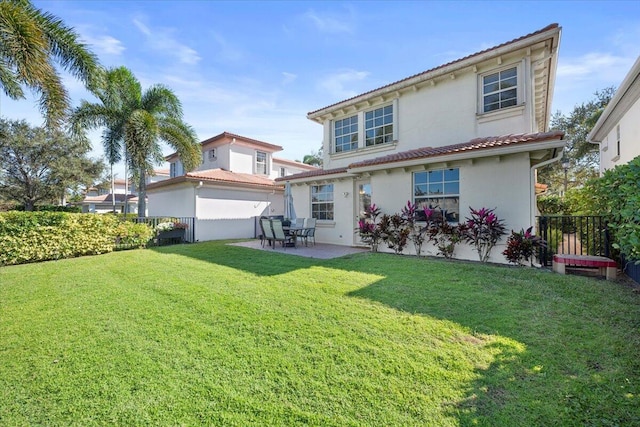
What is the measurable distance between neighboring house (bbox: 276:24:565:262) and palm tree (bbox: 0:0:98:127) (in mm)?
9464

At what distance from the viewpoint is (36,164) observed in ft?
87.1

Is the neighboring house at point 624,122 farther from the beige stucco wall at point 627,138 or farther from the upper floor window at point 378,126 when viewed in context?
the upper floor window at point 378,126

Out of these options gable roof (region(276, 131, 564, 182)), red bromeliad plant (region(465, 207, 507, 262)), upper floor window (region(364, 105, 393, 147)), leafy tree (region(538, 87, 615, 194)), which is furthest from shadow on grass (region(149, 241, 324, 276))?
leafy tree (region(538, 87, 615, 194))

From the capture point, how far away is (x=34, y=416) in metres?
2.62

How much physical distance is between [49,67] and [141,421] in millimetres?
11562

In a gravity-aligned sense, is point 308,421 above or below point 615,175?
below

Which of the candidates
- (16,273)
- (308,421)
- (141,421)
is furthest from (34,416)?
(16,273)

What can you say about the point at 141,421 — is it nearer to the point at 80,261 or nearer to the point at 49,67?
the point at 80,261

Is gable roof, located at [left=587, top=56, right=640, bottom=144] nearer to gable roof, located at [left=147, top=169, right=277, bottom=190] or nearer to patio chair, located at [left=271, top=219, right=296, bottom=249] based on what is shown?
patio chair, located at [left=271, top=219, right=296, bottom=249]

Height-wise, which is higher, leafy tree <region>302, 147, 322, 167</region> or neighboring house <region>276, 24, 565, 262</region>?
leafy tree <region>302, 147, 322, 167</region>

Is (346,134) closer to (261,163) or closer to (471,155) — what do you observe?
(471,155)

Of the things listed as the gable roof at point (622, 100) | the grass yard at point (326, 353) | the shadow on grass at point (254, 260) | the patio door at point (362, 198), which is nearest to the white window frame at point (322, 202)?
the patio door at point (362, 198)

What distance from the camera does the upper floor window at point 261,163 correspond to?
23.2 metres

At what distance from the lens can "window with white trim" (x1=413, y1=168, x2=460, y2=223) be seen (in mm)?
9578
